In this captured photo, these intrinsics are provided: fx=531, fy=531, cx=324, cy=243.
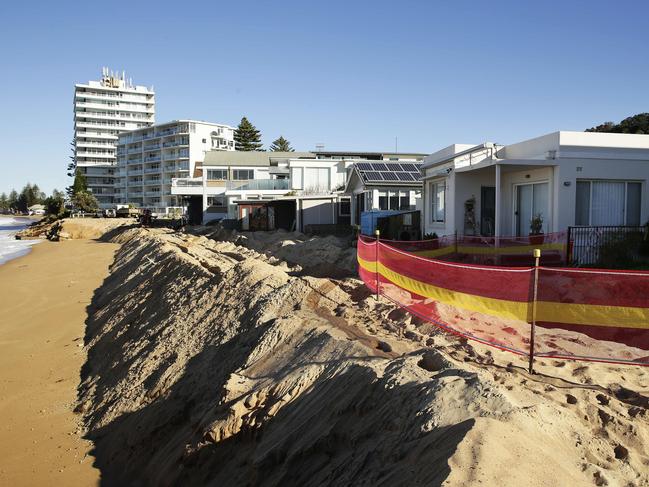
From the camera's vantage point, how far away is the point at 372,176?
98.1ft

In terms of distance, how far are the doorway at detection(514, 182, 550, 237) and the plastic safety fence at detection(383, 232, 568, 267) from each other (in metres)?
1.17

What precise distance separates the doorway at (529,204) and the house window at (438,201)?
12.0 feet

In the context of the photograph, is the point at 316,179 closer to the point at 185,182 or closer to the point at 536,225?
the point at 185,182

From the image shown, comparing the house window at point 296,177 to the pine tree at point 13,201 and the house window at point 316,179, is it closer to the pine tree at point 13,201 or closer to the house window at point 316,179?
the house window at point 316,179

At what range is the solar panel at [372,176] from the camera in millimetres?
29547

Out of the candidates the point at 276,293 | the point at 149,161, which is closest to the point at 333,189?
the point at 276,293

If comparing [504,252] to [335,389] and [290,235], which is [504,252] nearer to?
[335,389]

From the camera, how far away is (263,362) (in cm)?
792

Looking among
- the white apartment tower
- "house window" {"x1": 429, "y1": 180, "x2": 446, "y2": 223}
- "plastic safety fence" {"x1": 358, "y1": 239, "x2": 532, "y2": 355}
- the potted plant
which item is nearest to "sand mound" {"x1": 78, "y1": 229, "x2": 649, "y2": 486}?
"plastic safety fence" {"x1": 358, "y1": 239, "x2": 532, "y2": 355}

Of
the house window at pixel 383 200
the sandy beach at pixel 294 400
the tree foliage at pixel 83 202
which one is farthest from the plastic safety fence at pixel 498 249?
the tree foliage at pixel 83 202

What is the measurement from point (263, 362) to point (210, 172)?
49.2 meters

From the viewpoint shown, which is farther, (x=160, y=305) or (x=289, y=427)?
(x=160, y=305)

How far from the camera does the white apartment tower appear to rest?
376ft

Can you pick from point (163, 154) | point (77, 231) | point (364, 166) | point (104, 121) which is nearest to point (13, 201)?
point (104, 121)
